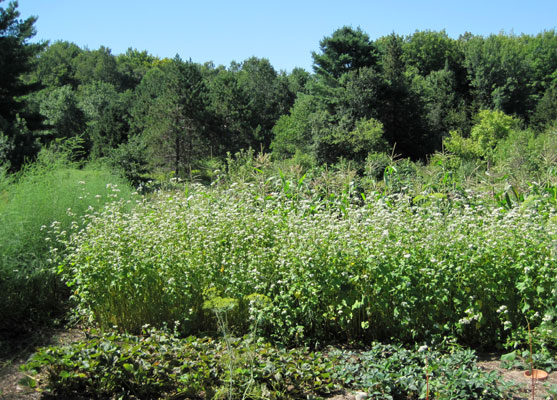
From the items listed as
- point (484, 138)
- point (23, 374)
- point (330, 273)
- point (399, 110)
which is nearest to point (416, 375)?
point (330, 273)

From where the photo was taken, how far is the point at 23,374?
10.4 ft

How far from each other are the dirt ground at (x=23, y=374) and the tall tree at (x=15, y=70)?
1426cm

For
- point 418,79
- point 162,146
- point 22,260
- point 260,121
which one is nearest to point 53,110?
point 162,146

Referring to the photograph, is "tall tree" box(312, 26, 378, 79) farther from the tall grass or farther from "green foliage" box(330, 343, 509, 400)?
"green foliage" box(330, 343, 509, 400)

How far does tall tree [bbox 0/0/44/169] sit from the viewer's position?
16.6 m

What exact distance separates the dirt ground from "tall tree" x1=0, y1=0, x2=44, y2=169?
46.8ft

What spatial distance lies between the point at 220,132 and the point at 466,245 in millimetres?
25198

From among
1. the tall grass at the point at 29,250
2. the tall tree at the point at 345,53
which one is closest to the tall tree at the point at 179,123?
the tall tree at the point at 345,53

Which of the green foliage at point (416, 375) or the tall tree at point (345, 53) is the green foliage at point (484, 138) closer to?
the tall tree at point (345, 53)

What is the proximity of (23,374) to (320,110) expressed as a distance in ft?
77.4

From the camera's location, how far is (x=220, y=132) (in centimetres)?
2762

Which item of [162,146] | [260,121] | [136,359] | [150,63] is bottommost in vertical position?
[136,359]

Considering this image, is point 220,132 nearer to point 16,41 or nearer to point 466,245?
point 16,41

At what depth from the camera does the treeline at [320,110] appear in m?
19.0
